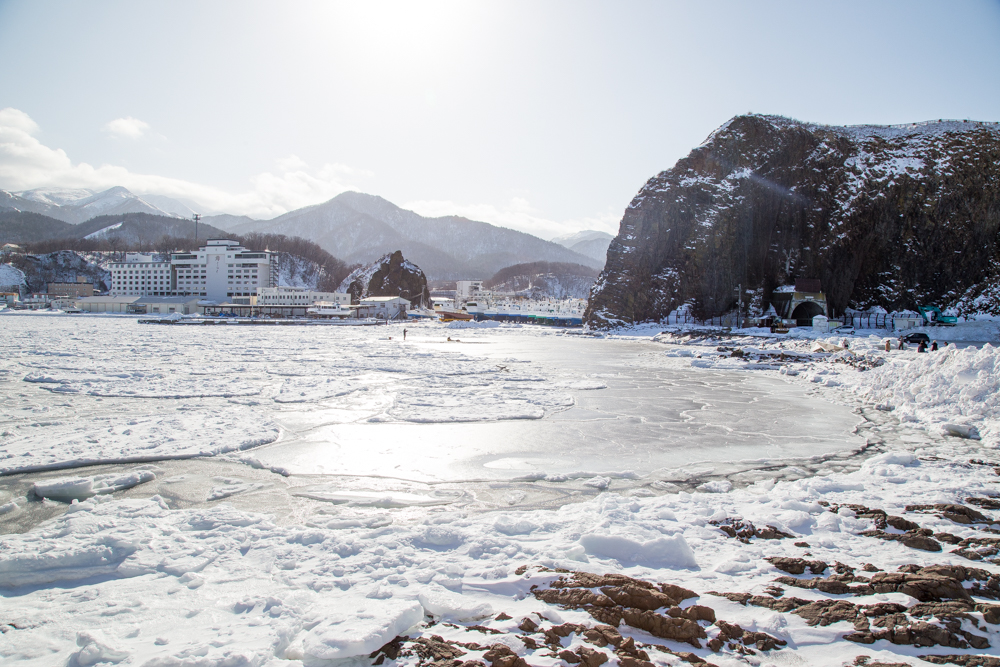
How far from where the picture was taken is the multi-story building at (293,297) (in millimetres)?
110000

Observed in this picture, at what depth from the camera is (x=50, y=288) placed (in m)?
123

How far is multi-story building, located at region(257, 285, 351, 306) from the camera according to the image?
11000 cm

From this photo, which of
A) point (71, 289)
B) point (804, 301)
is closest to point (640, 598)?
point (804, 301)

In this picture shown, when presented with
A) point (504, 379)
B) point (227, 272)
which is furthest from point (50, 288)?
point (504, 379)

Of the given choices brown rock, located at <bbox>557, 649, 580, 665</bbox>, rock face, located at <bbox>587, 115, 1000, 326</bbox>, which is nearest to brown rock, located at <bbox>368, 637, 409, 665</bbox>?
brown rock, located at <bbox>557, 649, 580, 665</bbox>

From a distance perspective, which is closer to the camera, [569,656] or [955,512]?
[569,656]

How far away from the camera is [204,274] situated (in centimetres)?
12225

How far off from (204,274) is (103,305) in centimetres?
2447

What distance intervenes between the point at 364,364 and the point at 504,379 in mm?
7595

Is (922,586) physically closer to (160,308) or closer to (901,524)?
(901,524)

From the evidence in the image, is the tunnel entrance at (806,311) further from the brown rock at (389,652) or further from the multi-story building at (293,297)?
the multi-story building at (293,297)

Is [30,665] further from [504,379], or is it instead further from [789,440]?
[504,379]

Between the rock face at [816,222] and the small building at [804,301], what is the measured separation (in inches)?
148

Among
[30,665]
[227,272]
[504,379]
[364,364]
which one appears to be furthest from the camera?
[227,272]
